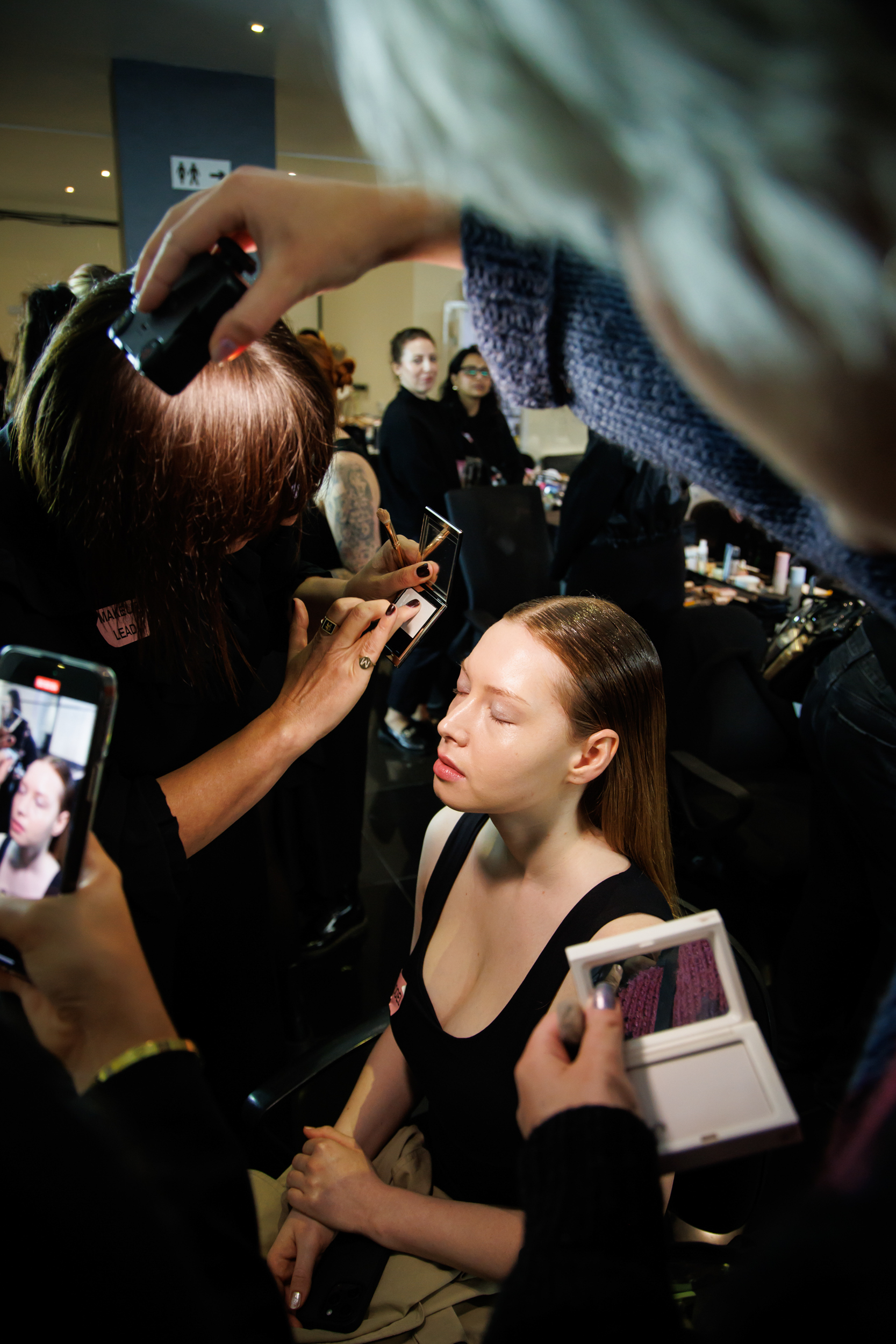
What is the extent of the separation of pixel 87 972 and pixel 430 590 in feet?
2.97

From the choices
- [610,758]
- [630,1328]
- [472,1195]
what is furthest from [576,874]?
[630,1328]

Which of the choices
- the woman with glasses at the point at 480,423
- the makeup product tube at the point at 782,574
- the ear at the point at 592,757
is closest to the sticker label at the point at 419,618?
the ear at the point at 592,757

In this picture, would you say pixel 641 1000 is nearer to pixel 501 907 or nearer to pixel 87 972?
pixel 87 972

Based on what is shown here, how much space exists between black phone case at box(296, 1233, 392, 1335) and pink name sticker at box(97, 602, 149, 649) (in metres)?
0.88

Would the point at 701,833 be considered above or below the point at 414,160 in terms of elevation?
below

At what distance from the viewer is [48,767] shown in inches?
22.0

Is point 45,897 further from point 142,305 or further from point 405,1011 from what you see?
point 405,1011

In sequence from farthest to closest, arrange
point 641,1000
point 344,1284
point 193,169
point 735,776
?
point 193,169, point 735,776, point 344,1284, point 641,1000

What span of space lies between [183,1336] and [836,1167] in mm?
357

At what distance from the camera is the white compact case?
1.60ft

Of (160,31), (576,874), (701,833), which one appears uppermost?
(160,31)

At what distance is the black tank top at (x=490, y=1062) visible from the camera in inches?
41.7

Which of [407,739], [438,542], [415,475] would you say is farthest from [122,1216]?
[407,739]

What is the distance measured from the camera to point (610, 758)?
3.97 feet
